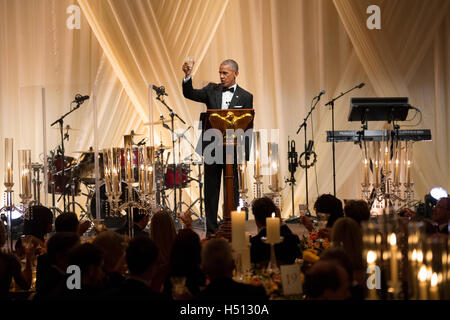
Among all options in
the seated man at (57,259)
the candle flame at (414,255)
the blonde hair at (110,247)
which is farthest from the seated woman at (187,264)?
the candle flame at (414,255)

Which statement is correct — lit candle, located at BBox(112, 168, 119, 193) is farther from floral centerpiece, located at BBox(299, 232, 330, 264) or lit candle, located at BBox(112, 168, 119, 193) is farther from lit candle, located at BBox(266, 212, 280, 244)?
lit candle, located at BBox(266, 212, 280, 244)

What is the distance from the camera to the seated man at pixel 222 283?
9.53 feet

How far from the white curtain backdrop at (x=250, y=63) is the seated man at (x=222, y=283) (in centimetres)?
629

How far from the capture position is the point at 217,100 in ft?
20.0

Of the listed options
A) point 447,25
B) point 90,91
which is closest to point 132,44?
point 90,91

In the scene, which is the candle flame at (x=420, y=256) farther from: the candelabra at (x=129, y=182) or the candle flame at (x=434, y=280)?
the candelabra at (x=129, y=182)

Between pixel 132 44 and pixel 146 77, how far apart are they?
491mm

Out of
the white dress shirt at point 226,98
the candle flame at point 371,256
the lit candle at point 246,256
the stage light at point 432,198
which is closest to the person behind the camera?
the candle flame at point 371,256

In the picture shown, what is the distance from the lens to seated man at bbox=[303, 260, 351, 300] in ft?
8.75

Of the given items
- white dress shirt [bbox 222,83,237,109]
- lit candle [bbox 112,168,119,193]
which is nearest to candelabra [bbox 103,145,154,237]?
lit candle [bbox 112,168,119,193]

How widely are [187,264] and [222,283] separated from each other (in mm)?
449

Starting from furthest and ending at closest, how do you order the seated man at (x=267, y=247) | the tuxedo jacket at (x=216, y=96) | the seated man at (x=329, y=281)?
the tuxedo jacket at (x=216, y=96)
the seated man at (x=267, y=247)
the seated man at (x=329, y=281)

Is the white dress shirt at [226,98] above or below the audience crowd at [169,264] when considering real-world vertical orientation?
above
